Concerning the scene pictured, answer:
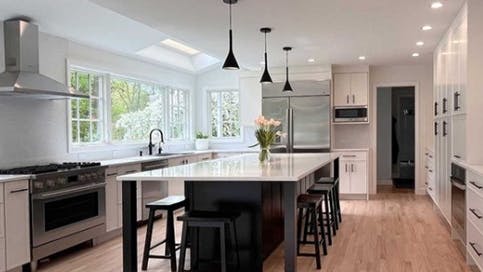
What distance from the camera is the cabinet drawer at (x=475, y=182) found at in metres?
3.47

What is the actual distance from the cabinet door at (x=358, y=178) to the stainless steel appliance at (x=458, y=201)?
123 inches

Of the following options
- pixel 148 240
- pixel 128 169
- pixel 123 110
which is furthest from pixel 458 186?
pixel 123 110

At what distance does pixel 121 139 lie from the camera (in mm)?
6668

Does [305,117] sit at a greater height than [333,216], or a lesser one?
greater

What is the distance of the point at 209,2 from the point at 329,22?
1.48m

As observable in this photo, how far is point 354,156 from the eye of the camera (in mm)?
8047

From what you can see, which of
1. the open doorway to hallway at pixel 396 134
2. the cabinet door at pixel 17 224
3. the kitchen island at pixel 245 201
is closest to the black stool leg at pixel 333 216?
the kitchen island at pixel 245 201

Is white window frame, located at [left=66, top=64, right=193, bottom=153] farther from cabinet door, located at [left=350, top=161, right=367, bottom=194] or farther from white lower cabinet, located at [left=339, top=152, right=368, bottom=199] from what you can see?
cabinet door, located at [left=350, top=161, right=367, bottom=194]

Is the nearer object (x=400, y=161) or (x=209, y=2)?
(x=209, y=2)

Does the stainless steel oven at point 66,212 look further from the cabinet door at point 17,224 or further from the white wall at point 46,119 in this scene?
the white wall at point 46,119

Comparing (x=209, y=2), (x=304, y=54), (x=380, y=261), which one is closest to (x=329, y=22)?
(x=209, y=2)

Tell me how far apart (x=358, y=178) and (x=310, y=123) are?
1.31 meters

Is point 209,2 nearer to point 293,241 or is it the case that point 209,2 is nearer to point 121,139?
point 293,241

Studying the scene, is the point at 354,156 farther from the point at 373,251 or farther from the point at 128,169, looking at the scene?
the point at 128,169
